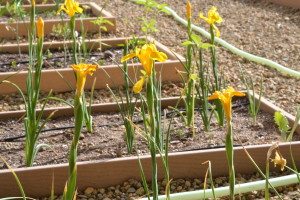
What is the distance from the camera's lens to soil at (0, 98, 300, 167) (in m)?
3.51

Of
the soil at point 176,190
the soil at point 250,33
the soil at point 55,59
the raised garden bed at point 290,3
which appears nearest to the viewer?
the soil at point 176,190

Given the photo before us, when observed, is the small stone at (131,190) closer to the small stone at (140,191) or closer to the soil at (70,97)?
the small stone at (140,191)

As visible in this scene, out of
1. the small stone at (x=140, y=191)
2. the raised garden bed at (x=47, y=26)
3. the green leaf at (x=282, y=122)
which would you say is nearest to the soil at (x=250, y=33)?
the raised garden bed at (x=47, y=26)

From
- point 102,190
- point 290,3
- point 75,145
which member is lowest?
point 102,190

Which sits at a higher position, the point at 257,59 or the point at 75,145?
the point at 75,145

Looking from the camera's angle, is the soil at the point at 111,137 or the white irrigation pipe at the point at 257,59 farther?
the white irrigation pipe at the point at 257,59

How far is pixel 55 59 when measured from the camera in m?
5.20

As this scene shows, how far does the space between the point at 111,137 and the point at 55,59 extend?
62.7 inches

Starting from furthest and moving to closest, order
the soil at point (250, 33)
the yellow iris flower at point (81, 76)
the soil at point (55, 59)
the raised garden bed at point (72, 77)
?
the soil at point (55, 59)
the soil at point (250, 33)
the raised garden bed at point (72, 77)
the yellow iris flower at point (81, 76)

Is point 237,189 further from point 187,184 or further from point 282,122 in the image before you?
point 282,122

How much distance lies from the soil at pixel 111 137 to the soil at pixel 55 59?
1.00 meters

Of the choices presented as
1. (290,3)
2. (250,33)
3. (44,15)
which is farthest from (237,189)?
(290,3)

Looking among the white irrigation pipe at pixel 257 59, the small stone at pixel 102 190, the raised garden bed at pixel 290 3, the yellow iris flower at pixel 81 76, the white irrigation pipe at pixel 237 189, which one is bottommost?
the small stone at pixel 102 190

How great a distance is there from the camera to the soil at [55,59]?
499cm
